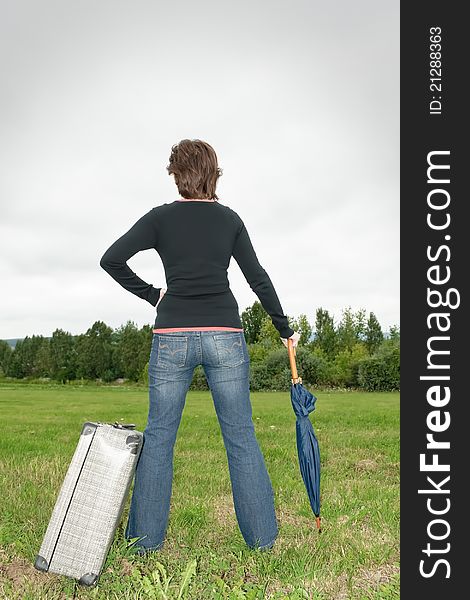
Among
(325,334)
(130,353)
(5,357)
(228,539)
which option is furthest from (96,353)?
(228,539)

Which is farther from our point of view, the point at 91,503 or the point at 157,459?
the point at 157,459

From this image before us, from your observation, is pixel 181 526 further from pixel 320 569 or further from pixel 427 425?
pixel 427 425

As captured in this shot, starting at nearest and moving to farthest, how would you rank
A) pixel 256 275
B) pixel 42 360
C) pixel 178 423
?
pixel 178 423 → pixel 256 275 → pixel 42 360

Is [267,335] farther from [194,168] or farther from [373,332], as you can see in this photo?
[194,168]

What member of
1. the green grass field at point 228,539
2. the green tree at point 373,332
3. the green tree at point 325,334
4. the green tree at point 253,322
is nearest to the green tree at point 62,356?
the green tree at point 253,322

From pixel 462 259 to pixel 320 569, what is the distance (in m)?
2.15

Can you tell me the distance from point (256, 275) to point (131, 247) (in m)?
0.90

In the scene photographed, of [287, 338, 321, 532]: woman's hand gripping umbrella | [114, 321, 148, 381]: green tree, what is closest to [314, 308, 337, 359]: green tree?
[114, 321, 148, 381]: green tree

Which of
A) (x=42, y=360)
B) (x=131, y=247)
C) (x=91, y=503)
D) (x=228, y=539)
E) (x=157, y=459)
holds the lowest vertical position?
(x=228, y=539)

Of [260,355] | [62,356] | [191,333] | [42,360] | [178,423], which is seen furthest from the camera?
[42,360]

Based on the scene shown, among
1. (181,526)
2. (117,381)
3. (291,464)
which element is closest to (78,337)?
(117,381)

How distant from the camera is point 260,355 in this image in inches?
1378

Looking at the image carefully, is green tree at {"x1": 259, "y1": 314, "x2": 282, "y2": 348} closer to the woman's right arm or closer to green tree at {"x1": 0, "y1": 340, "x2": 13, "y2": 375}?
green tree at {"x1": 0, "y1": 340, "x2": 13, "y2": 375}

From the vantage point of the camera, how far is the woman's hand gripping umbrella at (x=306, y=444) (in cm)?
504
